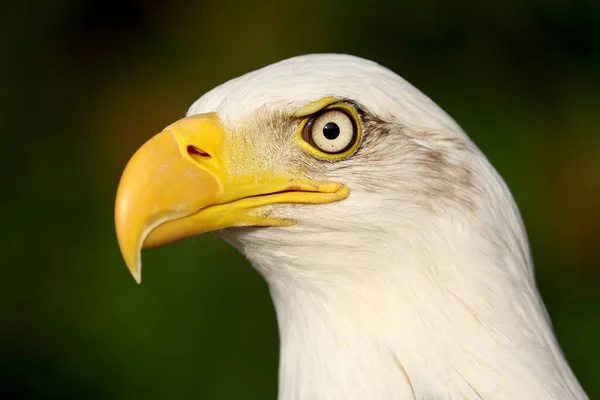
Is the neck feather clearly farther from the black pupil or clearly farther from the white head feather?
the black pupil

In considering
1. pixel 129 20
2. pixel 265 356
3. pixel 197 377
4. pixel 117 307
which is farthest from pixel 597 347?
pixel 129 20

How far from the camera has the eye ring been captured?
2.45m

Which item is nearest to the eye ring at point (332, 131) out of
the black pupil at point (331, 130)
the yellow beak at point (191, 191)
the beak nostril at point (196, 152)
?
the black pupil at point (331, 130)

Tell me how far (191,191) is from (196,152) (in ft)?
0.45

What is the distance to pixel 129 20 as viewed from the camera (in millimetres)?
8031

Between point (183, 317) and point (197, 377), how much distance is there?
0.46 meters

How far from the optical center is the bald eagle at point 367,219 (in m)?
2.40

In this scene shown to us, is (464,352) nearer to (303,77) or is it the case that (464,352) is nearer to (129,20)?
(303,77)

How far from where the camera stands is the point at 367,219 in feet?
8.13

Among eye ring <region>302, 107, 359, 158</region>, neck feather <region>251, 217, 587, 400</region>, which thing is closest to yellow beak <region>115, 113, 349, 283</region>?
eye ring <region>302, 107, 359, 158</region>

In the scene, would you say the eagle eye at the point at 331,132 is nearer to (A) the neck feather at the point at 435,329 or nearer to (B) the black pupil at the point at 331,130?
(B) the black pupil at the point at 331,130

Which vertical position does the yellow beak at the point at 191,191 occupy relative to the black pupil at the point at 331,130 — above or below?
below

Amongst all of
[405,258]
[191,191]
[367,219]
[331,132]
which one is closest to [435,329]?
[405,258]

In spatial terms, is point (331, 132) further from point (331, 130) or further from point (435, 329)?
point (435, 329)
